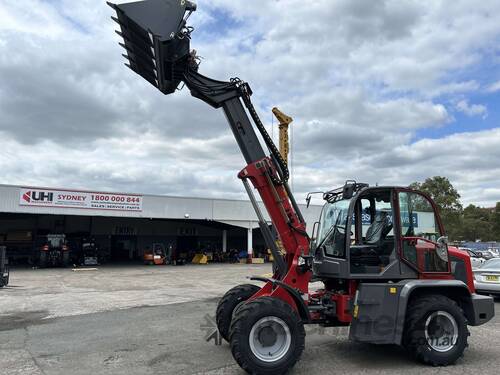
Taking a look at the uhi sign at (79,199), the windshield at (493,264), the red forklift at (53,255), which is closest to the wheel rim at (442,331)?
the windshield at (493,264)

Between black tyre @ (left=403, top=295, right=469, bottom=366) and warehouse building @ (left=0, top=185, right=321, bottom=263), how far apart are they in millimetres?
21899

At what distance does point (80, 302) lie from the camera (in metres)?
14.0

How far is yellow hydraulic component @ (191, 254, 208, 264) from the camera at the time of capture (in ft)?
125

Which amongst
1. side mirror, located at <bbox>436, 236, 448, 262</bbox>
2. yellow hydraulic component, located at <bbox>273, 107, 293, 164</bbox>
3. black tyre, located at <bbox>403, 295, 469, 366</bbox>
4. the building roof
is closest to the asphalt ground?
black tyre, located at <bbox>403, 295, 469, 366</bbox>

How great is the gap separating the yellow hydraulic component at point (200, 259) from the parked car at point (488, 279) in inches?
1069

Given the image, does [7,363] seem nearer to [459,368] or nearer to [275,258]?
[275,258]

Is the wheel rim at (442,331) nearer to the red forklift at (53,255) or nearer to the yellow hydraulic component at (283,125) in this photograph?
the yellow hydraulic component at (283,125)

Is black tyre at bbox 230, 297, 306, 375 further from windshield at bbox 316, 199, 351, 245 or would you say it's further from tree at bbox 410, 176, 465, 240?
tree at bbox 410, 176, 465, 240

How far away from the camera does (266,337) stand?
6059 mm

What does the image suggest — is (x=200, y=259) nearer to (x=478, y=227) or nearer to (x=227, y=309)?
(x=227, y=309)

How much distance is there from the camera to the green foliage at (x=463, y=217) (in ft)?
174

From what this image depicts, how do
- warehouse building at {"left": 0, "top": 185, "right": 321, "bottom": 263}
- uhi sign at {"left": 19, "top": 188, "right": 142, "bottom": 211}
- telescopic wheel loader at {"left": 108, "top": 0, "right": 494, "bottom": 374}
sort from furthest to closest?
warehouse building at {"left": 0, "top": 185, "right": 321, "bottom": 263} → uhi sign at {"left": 19, "top": 188, "right": 142, "bottom": 211} → telescopic wheel loader at {"left": 108, "top": 0, "right": 494, "bottom": 374}

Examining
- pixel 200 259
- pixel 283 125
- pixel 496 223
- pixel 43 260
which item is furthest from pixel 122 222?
pixel 496 223

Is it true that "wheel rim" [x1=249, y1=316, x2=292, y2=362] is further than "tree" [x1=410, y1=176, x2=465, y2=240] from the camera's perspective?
No
